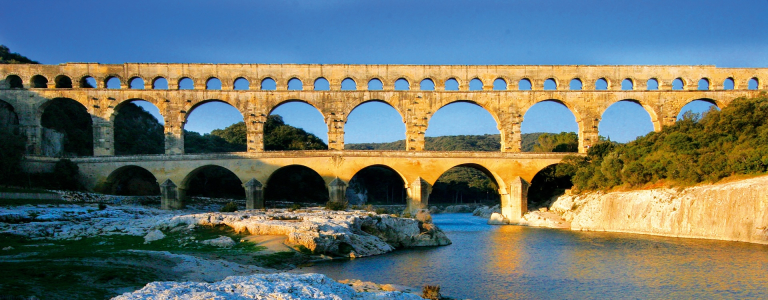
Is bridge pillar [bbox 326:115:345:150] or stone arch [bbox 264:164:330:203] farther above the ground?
bridge pillar [bbox 326:115:345:150]

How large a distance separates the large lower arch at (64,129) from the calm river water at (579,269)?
32.5 metres

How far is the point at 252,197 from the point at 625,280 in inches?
1046

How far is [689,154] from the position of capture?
29.1 meters

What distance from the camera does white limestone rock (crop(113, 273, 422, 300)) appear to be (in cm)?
786

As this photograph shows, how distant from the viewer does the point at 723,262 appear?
59.0 ft

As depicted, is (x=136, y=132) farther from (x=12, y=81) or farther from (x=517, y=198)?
(x=517, y=198)

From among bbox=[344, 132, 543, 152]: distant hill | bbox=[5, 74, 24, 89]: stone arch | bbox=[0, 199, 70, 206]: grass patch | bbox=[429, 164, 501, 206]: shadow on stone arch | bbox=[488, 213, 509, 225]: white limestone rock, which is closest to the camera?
bbox=[0, 199, 70, 206]: grass patch

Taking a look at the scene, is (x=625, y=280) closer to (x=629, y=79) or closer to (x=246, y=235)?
(x=246, y=235)

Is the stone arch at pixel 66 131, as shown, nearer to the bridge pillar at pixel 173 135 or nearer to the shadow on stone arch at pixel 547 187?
the bridge pillar at pixel 173 135

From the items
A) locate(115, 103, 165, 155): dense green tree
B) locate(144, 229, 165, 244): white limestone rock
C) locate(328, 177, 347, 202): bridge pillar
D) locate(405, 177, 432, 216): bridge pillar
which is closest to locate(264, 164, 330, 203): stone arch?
locate(115, 103, 165, 155): dense green tree

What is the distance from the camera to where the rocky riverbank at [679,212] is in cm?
2195

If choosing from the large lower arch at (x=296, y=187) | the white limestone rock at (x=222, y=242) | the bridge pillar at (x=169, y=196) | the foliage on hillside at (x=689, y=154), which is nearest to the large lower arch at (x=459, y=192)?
the large lower arch at (x=296, y=187)

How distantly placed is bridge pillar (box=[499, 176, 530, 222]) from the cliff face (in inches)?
141

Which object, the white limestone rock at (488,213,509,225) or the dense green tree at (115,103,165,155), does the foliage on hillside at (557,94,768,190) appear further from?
the dense green tree at (115,103,165,155)
